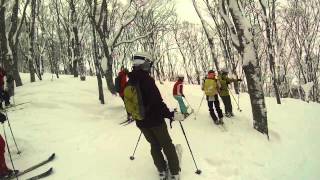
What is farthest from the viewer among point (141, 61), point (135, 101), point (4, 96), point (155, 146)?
point (4, 96)

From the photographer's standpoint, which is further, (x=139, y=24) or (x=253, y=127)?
(x=139, y=24)

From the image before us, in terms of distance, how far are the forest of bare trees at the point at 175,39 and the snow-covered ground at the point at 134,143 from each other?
3.79 feet

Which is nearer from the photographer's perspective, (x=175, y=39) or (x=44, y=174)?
(x=44, y=174)

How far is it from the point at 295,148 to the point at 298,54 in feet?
89.0

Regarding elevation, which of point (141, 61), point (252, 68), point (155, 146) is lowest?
point (155, 146)

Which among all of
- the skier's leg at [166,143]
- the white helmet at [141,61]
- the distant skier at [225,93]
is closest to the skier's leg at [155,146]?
the skier's leg at [166,143]

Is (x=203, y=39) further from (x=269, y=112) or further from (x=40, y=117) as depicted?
(x=40, y=117)

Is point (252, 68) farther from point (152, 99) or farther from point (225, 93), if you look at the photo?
point (152, 99)

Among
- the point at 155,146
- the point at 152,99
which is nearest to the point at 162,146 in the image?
the point at 155,146

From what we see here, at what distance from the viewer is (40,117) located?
38.8ft

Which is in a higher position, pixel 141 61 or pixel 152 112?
pixel 141 61

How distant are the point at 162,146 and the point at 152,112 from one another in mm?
616

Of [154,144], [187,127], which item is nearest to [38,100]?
[187,127]

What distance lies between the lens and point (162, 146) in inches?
264
